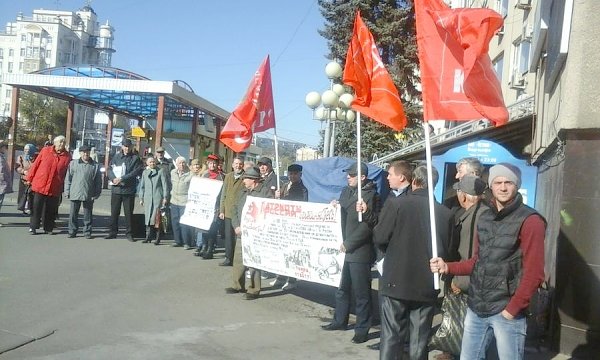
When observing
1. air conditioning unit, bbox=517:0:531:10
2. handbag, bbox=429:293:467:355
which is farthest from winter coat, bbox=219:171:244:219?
air conditioning unit, bbox=517:0:531:10

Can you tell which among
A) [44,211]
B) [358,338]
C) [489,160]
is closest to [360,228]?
[358,338]

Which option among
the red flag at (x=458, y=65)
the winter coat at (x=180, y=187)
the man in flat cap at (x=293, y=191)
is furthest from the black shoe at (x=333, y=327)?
the winter coat at (x=180, y=187)

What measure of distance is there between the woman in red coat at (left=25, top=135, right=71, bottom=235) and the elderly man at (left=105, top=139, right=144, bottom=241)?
1027 mm

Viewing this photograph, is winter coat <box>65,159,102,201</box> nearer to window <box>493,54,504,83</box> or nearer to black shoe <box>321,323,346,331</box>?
black shoe <box>321,323,346,331</box>

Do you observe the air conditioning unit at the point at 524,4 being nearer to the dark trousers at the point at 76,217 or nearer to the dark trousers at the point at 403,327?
the dark trousers at the point at 76,217

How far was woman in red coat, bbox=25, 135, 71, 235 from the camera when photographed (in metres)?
12.4

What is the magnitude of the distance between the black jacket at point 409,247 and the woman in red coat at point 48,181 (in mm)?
9181

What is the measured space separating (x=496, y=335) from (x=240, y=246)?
4.55 metres

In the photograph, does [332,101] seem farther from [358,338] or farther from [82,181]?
[358,338]

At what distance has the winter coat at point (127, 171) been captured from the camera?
12.8m

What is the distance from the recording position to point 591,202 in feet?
21.0

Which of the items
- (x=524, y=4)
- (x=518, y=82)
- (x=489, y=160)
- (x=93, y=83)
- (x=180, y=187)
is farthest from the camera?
(x=93, y=83)

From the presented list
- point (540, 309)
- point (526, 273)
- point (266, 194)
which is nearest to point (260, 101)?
point (266, 194)

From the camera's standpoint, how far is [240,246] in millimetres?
8359
